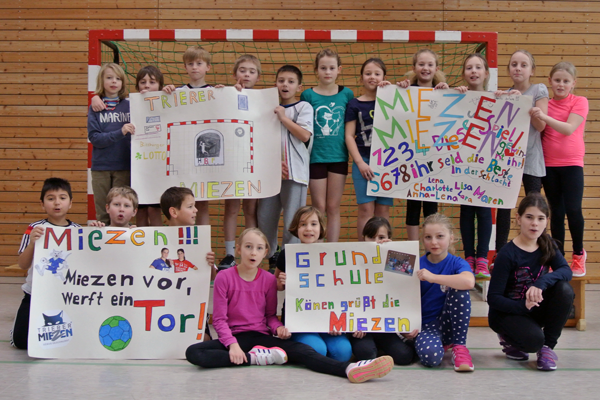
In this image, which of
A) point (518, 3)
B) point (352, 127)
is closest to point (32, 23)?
point (352, 127)

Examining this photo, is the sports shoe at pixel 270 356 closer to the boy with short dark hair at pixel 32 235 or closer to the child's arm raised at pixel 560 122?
the boy with short dark hair at pixel 32 235

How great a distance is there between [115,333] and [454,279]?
1994 mm

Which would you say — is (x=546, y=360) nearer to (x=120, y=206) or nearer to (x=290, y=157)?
(x=290, y=157)

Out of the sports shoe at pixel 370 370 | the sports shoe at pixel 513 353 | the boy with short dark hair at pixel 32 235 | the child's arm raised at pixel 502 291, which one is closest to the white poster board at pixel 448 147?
the child's arm raised at pixel 502 291

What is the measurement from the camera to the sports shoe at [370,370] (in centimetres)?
260

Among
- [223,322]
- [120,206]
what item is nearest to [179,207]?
[120,206]

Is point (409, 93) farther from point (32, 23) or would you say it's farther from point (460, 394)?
point (32, 23)

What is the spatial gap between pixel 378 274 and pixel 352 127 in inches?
52.7

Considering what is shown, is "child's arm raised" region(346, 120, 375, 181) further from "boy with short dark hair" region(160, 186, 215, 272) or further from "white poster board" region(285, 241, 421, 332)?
"boy with short dark hair" region(160, 186, 215, 272)

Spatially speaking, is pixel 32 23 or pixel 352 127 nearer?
pixel 352 127

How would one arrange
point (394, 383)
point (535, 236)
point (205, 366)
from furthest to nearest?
point (535, 236) < point (205, 366) < point (394, 383)

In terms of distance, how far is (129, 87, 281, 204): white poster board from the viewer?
390 cm

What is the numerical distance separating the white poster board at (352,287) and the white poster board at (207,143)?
0.95m

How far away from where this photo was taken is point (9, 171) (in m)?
6.19
